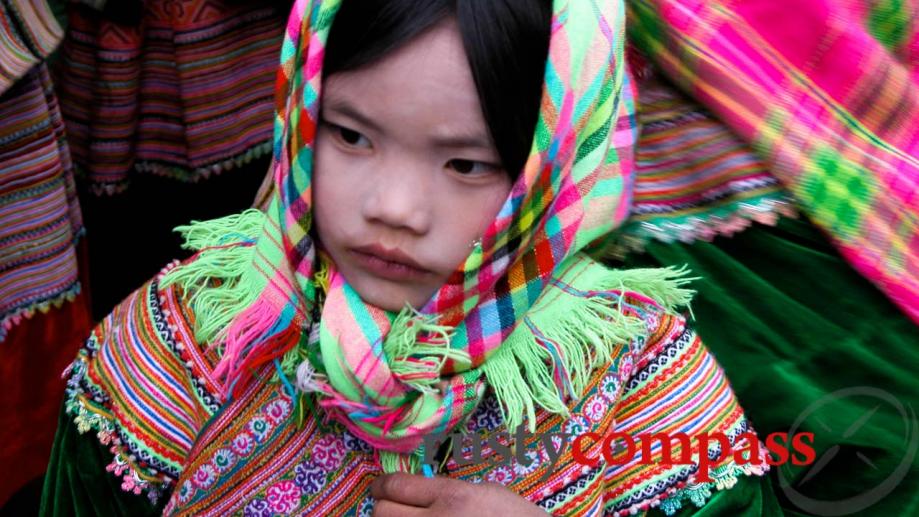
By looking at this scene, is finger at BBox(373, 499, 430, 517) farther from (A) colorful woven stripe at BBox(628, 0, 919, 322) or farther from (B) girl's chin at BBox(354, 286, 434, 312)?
(A) colorful woven stripe at BBox(628, 0, 919, 322)

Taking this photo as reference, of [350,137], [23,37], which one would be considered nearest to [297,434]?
[350,137]

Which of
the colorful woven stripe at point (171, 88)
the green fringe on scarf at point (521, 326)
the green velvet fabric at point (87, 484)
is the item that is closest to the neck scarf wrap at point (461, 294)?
the green fringe on scarf at point (521, 326)

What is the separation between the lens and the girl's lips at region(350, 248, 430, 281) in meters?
0.99

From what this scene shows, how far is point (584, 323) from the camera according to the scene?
3.60ft

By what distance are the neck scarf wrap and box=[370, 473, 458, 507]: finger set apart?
1.3 inches

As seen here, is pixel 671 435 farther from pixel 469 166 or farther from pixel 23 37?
pixel 23 37

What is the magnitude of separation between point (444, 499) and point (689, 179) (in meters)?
0.64

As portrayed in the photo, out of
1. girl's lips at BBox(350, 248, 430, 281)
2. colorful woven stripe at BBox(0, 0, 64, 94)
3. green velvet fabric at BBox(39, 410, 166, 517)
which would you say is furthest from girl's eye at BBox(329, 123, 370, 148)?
colorful woven stripe at BBox(0, 0, 64, 94)

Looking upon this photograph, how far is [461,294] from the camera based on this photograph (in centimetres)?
101

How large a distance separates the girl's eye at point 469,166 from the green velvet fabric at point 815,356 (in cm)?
47

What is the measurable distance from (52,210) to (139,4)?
41 cm

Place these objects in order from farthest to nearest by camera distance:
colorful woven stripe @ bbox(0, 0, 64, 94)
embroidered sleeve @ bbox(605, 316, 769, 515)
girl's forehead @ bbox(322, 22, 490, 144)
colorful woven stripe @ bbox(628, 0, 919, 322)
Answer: colorful woven stripe @ bbox(0, 0, 64, 94) < colorful woven stripe @ bbox(628, 0, 919, 322) < embroidered sleeve @ bbox(605, 316, 769, 515) < girl's forehead @ bbox(322, 22, 490, 144)

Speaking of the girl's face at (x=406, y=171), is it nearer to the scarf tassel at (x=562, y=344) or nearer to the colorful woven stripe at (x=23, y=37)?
the scarf tassel at (x=562, y=344)

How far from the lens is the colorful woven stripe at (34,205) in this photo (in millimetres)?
1490
